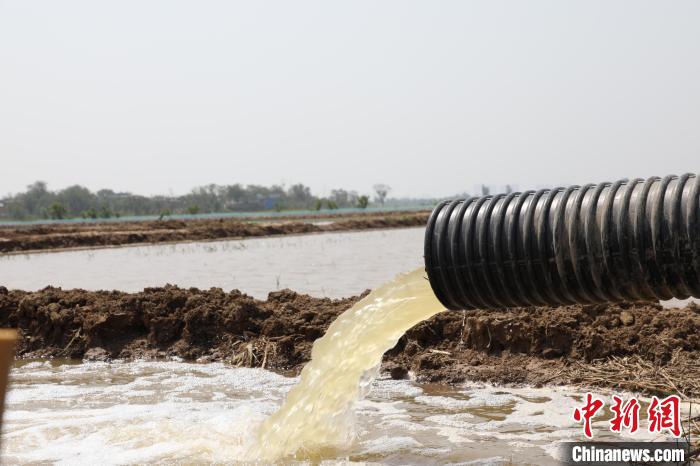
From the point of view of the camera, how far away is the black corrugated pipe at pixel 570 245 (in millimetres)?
4344

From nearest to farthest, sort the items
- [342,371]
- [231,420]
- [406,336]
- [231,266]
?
[342,371]
[231,420]
[406,336]
[231,266]

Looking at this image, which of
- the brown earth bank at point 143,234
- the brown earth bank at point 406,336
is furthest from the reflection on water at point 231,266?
the brown earth bank at point 406,336

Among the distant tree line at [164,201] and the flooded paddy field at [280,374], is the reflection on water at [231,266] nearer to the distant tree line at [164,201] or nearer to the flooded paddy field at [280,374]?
the flooded paddy field at [280,374]

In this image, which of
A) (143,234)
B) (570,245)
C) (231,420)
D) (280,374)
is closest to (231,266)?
(280,374)

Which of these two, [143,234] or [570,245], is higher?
[570,245]

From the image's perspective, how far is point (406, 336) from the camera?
8.14m

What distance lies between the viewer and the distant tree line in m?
101

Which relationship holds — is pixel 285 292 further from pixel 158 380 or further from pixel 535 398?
pixel 535 398

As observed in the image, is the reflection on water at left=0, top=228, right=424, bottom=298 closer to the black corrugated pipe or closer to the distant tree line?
the black corrugated pipe

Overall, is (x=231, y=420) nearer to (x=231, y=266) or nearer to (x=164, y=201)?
(x=231, y=266)

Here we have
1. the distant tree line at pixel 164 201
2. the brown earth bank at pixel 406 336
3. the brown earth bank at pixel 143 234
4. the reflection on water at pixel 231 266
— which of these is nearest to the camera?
the brown earth bank at pixel 406 336

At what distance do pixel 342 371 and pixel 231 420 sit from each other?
107 centimetres

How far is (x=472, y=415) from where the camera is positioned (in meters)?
6.20

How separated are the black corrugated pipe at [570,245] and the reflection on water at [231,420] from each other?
1103mm
